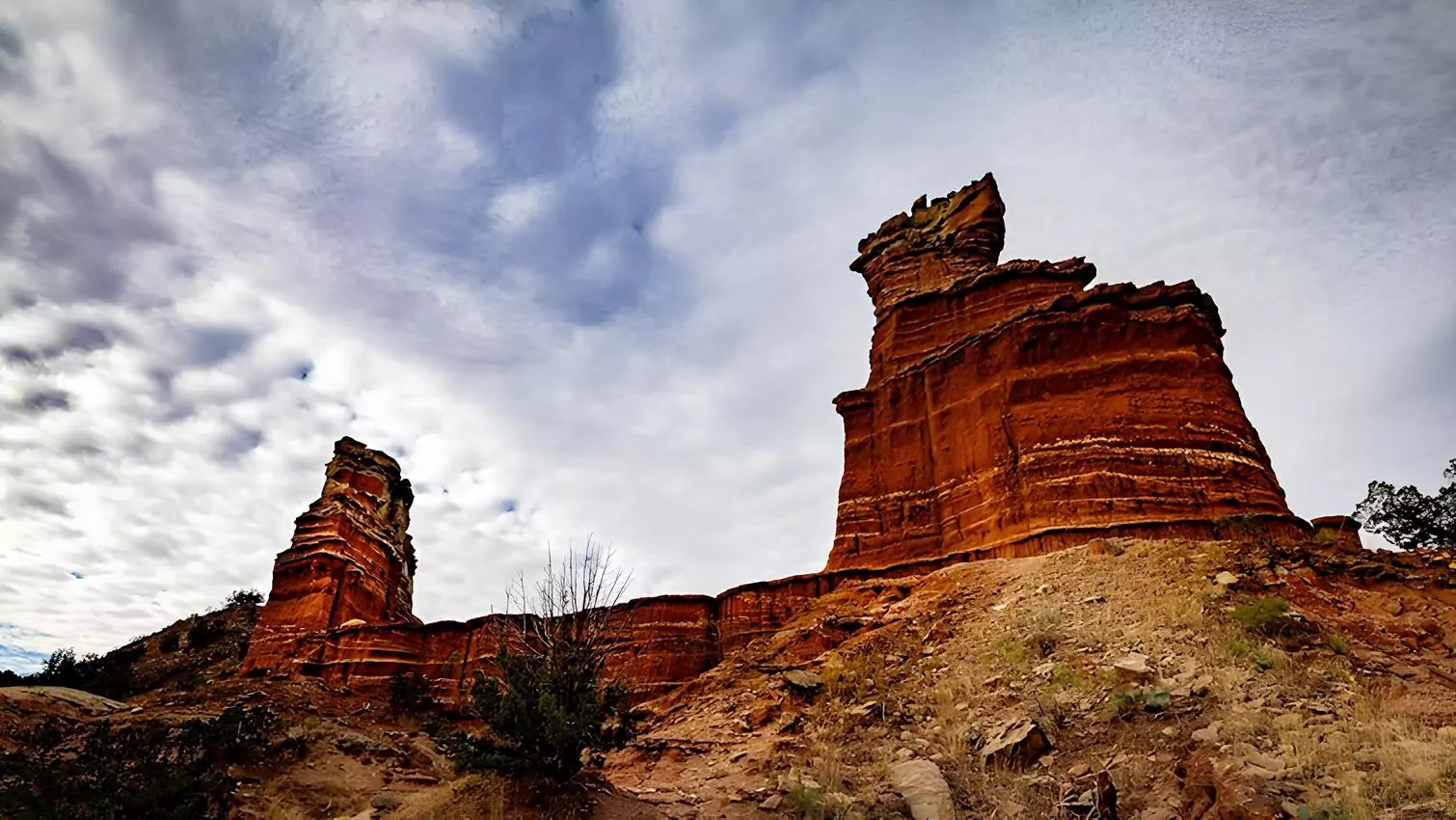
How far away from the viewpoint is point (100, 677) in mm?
36969

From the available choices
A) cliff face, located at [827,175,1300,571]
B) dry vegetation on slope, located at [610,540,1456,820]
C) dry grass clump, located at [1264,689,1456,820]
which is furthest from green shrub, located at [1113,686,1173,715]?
cliff face, located at [827,175,1300,571]

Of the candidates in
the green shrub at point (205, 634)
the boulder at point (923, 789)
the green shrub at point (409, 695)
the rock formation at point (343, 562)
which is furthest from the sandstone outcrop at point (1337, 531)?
the green shrub at point (205, 634)

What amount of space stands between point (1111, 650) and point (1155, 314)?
1465 centimetres

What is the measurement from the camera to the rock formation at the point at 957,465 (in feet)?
65.2

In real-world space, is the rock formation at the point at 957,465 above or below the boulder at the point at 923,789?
above

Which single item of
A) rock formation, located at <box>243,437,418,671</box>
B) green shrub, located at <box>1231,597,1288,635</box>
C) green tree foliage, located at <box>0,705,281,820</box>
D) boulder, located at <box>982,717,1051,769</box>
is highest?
rock formation, located at <box>243,437,418,671</box>

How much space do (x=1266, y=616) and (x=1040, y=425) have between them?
1238cm

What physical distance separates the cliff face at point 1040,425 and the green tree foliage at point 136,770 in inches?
746

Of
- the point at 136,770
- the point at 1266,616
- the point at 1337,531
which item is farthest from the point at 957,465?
the point at 136,770

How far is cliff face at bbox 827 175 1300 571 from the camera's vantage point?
19547mm

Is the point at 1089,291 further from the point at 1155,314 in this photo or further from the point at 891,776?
the point at 891,776

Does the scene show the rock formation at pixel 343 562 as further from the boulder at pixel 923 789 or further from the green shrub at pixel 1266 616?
the green shrub at pixel 1266 616

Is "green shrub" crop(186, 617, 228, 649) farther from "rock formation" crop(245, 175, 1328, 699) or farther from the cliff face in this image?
the cliff face

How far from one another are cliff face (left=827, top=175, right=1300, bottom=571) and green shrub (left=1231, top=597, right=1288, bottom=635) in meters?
8.82
